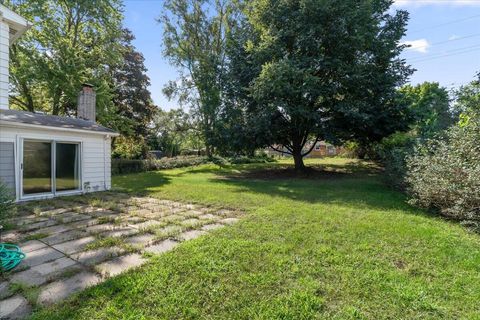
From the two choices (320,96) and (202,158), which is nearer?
(320,96)

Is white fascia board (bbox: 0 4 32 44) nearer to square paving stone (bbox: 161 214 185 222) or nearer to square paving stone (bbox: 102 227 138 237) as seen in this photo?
square paving stone (bbox: 102 227 138 237)

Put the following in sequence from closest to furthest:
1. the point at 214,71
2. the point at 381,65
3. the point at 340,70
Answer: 1. the point at 340,70
2. the point at 381,65
3. the point at 214,71

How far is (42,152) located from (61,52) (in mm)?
10222

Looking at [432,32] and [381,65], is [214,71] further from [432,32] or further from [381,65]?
[432,32]

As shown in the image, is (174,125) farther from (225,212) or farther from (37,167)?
(225,212)

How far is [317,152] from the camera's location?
1291 inches

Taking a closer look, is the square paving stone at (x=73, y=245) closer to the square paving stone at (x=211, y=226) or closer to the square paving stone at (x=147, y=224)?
the square paving stone at (x=147, y=224)

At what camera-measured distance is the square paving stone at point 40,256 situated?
305 centimetres

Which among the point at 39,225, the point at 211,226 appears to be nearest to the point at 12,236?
the point at 39,225

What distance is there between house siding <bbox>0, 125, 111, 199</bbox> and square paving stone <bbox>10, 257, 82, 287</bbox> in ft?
17.8

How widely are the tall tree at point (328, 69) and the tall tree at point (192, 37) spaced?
29.0 ft

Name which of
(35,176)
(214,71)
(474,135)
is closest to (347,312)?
(474,135)

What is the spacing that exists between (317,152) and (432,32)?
19326mm

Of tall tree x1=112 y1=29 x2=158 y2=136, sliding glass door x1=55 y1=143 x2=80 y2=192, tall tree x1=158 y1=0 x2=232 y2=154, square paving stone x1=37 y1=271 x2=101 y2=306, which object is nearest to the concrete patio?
square paving stone x1=37 y1=271 x2=101 y2=306
